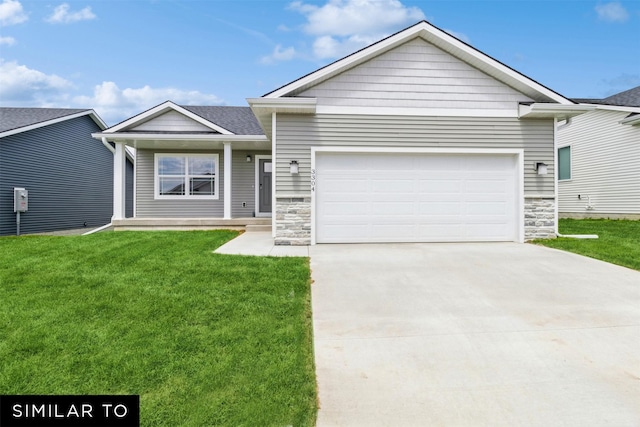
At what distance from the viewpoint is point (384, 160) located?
28.9 ft

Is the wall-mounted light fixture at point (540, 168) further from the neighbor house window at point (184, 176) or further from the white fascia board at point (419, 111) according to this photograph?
the neighbor house window at point (184, 176)

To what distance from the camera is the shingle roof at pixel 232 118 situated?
42.4 ft

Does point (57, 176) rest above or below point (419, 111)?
below

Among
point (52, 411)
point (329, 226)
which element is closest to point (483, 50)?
point (329, 226)

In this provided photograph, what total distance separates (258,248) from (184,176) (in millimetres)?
6834

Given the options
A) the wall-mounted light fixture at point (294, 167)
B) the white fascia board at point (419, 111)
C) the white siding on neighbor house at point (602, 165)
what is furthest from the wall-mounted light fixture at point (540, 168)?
the white siding on neighbor house at point (602, 165)

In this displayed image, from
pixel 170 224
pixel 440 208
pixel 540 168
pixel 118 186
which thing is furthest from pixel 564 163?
pixel 118 186

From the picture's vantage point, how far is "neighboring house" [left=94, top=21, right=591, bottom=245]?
859cm

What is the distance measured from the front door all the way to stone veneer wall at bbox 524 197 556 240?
27.1 ft

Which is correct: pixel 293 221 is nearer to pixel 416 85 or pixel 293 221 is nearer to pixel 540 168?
pixel 416 85

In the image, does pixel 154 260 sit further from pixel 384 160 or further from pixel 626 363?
pixel 626 363

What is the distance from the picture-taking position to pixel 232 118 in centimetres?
1426

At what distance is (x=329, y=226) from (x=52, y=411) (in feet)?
21.9

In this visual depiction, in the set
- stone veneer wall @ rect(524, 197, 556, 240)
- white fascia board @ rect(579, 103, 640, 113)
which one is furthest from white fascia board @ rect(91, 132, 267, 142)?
white fascia board @ rect(579, 103, 640, 113)
